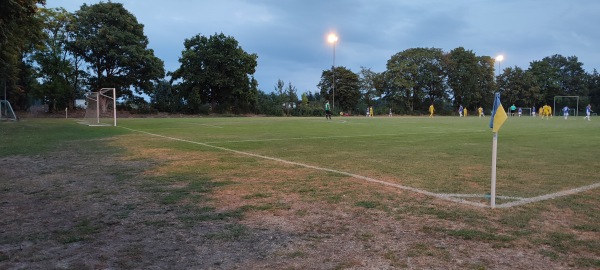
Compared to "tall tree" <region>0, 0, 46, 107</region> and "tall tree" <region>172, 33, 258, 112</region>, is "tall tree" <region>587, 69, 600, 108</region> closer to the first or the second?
"tall tree" <region>172, 33, 258, 112</region>

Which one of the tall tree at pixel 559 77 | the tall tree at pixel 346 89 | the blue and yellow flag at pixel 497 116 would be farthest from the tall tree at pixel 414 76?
the blue and yellow flag at pixel 497 116

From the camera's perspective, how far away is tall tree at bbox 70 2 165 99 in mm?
48656

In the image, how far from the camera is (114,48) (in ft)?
162

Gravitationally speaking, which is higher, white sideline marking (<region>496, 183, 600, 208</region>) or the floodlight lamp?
the floodlight lamp

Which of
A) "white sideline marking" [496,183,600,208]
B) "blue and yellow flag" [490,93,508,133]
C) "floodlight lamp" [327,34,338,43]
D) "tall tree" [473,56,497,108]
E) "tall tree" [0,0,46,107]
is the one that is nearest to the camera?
"blue and yellow flag" [490,93,508,133]

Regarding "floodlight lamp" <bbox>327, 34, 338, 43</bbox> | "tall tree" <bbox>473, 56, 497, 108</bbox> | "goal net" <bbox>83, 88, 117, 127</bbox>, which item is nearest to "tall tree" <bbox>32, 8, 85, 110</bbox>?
"goal net" <bbox>83, 88, 117, 127</bbox>

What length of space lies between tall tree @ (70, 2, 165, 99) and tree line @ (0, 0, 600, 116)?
0.12 meters

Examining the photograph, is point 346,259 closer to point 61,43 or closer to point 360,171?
point 360,171

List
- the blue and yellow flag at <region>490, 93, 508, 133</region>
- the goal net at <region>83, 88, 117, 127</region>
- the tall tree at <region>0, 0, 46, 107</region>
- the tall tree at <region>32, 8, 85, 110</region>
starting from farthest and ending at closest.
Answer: the tall tree at <region>32, 8, 85, 110</region> < the goal net at <region>83, 88, 117, 127</region> < the tall tree at <region>0, 0, 46, 107</region> < the blue and yellow flag at <region>490, 93, 508, 133</region>

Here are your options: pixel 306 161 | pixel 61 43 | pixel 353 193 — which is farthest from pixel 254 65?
pixel 353 193

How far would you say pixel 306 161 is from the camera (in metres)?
9.73

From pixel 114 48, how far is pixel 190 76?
34.4 ft

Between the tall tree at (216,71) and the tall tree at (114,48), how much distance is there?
4.59 m

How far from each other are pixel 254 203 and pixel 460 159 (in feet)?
21.9
